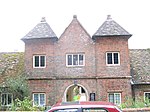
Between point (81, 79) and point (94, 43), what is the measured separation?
3477mm

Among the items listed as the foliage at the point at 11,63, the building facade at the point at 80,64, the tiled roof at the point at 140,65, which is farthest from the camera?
the foliage at the point at 11,63

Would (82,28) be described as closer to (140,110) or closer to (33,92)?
(33,92)

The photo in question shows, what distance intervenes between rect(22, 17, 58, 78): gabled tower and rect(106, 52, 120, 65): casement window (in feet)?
16.2

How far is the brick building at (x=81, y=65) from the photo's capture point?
82.5ft

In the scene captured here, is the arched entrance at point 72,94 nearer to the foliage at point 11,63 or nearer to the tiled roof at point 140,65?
the tiled roof at point 140,65

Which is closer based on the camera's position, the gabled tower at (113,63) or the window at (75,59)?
the gabled tower at (113,63)

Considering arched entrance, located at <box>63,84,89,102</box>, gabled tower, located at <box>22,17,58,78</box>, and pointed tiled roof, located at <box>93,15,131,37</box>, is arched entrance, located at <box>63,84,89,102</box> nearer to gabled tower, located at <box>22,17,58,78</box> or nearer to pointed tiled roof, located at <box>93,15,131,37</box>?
gabled tower, located at <box>22,17,58,78</box>

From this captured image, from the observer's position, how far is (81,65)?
2562 centimetres

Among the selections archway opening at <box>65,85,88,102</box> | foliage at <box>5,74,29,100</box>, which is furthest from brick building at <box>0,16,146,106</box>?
archway opening at <box>65,85,88,102</box>

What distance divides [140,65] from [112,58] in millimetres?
4036

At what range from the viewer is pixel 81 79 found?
83.3 ft

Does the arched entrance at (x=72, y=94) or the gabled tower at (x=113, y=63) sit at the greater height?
the gabled tower at (x=113, y=63)

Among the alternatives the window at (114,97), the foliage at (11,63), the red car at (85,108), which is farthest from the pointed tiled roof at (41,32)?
the red car at (85,108)

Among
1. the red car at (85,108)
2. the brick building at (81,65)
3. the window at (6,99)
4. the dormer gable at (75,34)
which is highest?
the dormer gable at (75,34)
